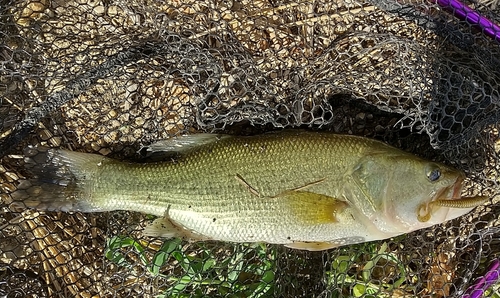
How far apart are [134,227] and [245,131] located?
2.84 ft

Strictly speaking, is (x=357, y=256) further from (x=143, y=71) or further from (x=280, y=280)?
(x=143, y=71)

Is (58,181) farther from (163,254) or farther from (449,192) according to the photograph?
(449,192)

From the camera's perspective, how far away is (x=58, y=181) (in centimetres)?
293

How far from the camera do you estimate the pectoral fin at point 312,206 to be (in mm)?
2764

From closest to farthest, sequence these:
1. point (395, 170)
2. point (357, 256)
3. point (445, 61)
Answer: point (395, 170)
point (445, 61)
point (357, 256)

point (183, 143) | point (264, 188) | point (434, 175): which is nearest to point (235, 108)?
point (183, 143)

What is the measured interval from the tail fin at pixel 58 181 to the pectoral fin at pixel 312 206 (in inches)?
40.5

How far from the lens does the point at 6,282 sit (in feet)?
10.00

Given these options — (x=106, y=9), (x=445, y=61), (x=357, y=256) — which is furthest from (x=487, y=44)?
(x=106, y=9)

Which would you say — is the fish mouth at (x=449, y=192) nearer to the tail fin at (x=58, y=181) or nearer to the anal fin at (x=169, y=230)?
the anal fin at (x=169, y=230)

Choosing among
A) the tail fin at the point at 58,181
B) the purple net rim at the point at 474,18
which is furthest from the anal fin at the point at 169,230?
the purple net rim at the point at 474,18

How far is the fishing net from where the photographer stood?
301 cm

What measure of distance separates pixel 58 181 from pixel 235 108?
105 centimetres

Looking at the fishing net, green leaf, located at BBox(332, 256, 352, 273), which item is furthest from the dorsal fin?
green leaf, located at BBox(332, 256, 352, 273)
